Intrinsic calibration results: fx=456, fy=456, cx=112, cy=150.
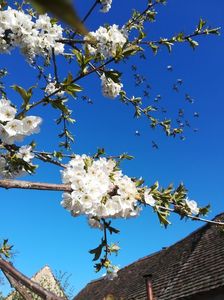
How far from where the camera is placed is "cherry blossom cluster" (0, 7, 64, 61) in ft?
10.7

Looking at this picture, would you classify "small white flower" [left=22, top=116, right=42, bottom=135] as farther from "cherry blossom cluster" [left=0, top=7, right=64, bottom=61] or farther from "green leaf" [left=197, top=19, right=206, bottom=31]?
"green leaf" [left=197, top=19, right=206, bottom=31]

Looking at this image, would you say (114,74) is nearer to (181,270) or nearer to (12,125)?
(12,125)

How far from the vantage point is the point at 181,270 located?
64.9ft

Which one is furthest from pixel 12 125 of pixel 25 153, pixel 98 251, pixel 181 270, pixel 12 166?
pixel 181 270

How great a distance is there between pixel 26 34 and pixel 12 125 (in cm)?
147

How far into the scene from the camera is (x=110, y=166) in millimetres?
2551

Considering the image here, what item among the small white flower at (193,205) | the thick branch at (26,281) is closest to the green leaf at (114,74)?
the small white flower at (193,205)

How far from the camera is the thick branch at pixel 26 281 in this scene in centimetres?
145

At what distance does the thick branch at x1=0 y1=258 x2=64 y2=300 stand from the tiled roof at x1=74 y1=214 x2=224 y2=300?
1397cm

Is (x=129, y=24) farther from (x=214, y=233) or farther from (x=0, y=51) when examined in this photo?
(x=214, y=233)

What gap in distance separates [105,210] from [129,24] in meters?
3.16

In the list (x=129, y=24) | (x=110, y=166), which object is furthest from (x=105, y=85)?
(x=110, y=166)

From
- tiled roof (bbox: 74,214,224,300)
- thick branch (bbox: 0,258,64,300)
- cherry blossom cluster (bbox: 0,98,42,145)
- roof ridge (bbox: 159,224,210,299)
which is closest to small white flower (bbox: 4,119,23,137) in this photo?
cherry blossom cluster (bbox: 0,98,42,145)

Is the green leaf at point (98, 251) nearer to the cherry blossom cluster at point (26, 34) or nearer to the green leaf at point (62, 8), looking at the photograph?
the cherry blossom cluster at point (26, 34)
